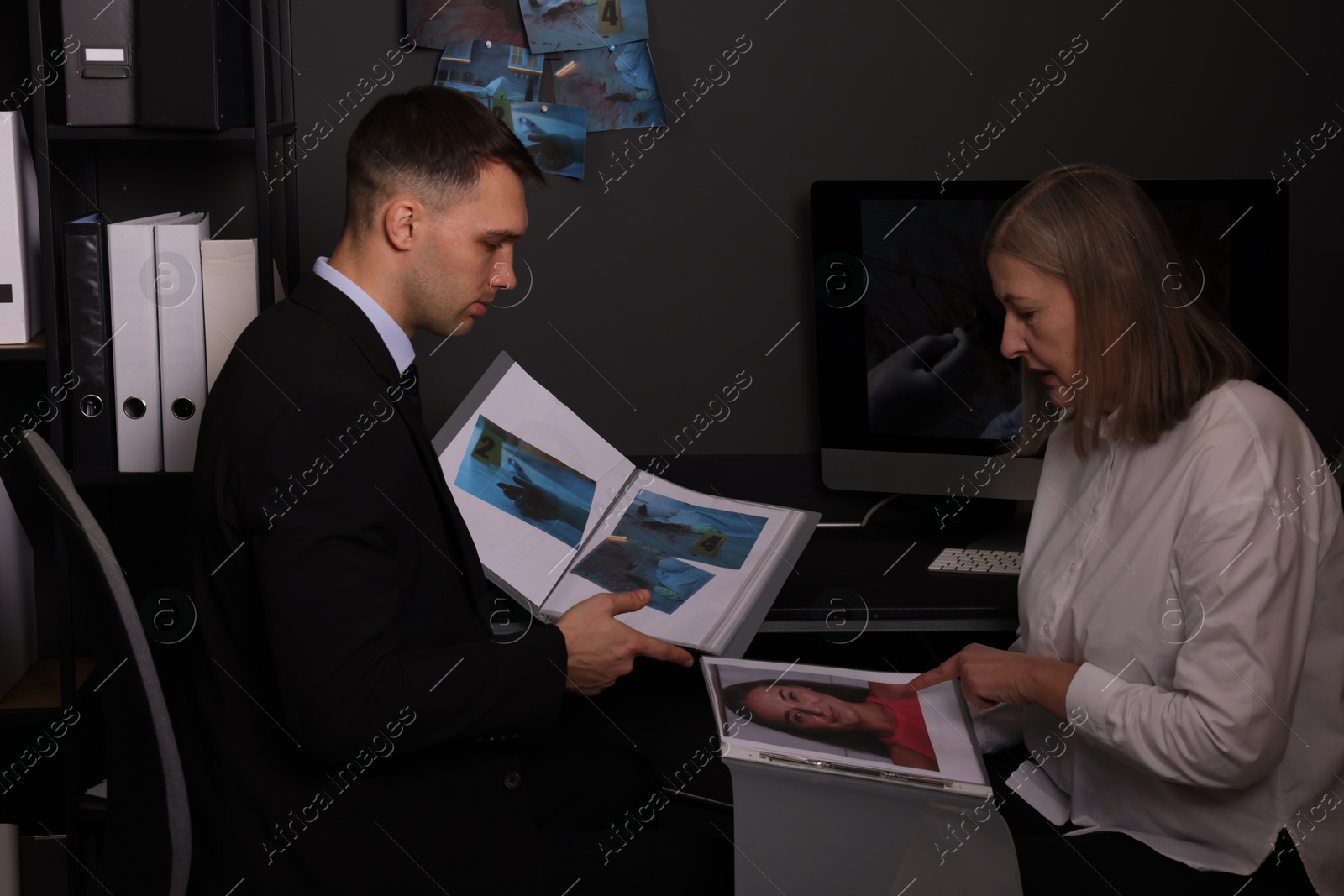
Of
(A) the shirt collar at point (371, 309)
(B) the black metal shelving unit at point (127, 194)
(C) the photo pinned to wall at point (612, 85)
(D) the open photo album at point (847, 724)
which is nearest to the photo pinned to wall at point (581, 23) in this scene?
(C) the photo pinned to wall at point (612, 85)

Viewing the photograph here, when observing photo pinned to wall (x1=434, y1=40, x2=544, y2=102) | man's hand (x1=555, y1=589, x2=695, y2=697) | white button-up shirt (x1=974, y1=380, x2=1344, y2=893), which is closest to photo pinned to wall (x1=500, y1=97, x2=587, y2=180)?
photo pinned to wall (x1=434, y1=40, x2=544, y2=102)

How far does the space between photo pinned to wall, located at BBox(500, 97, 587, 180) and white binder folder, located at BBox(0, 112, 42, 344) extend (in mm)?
734

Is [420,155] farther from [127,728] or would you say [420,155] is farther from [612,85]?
[612,85]

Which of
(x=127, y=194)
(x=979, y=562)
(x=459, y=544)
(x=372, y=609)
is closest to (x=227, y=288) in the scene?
(x=127, y=194)

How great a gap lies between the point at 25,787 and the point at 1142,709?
6.45 feet

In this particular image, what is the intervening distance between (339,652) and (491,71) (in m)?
1.26

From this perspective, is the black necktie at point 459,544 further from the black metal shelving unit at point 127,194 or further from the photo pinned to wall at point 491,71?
the photo pinned to wall at point 491,71

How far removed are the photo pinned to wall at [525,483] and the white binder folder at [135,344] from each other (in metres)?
0.50

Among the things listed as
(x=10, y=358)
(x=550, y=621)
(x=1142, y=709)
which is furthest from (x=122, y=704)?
(x=1142, y=709)

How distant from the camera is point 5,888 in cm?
183

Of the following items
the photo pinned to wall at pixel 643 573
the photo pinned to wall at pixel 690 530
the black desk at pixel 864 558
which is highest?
the photo pinned to wall at pixel 690 530

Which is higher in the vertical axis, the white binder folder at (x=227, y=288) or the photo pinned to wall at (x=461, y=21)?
the photo pinned to wall at (x=461, y=21)

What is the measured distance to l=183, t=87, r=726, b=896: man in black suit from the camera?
0.99m

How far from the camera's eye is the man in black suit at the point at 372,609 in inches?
39.1
